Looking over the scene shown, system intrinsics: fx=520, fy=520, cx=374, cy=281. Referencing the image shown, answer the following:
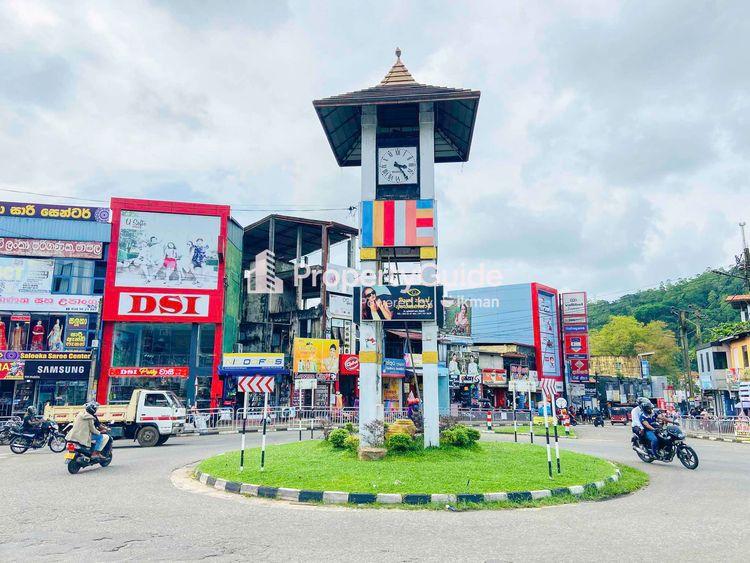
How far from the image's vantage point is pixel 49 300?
33.2 metres

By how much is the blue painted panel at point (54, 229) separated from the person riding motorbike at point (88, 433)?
24578 mm

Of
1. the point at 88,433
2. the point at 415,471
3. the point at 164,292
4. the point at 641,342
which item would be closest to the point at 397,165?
the point at 415,471

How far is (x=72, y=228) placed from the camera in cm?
3456

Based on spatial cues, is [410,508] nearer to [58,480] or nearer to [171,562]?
[171,562]

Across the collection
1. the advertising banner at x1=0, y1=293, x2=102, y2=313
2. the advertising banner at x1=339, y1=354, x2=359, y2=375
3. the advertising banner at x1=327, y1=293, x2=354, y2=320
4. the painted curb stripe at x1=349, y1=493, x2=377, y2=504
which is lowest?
the painted curb stripe at x1=349, y1=493, x2=377, y2=504

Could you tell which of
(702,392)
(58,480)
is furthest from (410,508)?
(702,392)

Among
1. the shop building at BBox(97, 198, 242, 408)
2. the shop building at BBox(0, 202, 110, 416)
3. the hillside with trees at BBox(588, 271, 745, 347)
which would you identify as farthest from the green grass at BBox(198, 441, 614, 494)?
the hillside with trees at BBox(588, 271, 745, 347)

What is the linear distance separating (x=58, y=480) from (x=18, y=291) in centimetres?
2649

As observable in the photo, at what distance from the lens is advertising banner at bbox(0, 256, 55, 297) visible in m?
33.0

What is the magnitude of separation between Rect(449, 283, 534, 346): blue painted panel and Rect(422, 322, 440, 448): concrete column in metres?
40.6

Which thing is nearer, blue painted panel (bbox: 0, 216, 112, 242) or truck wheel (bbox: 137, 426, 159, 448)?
truck wheel (bbox: 137, 426, 159, 448)

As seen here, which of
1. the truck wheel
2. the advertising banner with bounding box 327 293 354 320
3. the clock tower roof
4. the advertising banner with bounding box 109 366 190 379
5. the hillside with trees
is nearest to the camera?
the clock tower roof

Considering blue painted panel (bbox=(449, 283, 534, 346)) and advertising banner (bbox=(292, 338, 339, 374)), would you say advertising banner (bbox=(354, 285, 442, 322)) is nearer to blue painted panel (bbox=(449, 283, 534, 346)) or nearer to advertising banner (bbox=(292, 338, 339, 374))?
advertising banner (bbox=(292, 338, 339, 374))

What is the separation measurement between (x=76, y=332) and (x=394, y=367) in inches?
904
